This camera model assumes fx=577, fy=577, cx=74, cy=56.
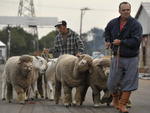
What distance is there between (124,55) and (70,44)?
10.7 ft

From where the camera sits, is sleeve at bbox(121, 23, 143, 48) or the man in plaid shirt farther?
the man in plaid shirt

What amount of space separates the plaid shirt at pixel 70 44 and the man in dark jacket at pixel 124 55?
2.78 meters

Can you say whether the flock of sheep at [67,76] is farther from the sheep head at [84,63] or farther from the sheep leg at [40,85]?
the sheep leg at [40,85]

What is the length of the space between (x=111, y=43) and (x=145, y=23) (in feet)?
126

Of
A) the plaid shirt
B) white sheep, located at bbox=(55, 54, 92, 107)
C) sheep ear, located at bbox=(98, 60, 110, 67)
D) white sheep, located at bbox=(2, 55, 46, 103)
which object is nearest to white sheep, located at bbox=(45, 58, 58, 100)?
white sheep, located at bbox=(2, 55, 46, 103)

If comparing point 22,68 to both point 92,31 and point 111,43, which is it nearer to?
point 111,43

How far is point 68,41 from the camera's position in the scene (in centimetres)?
1355

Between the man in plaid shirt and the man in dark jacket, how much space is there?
2793 mm

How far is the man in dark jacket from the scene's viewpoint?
10.4m

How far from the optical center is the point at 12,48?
105m

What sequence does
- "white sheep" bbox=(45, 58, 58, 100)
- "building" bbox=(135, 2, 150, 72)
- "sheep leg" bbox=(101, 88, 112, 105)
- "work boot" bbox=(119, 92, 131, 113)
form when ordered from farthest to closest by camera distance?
"building" bbox=(135, 2, 150, 72) < "white sheep" bbox=(45, 58, 58, 100) < "sheep leg" bbox=(101, 88, 112, 105) < "work boot" bbox=(119, 92, 131, 113)

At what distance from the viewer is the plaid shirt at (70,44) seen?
13459 millimetres

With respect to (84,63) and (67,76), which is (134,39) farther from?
(67,76)

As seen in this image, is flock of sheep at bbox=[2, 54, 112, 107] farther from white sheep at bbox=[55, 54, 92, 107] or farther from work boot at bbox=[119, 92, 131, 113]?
work boot at bbox=[119, 92, 131, 113]
